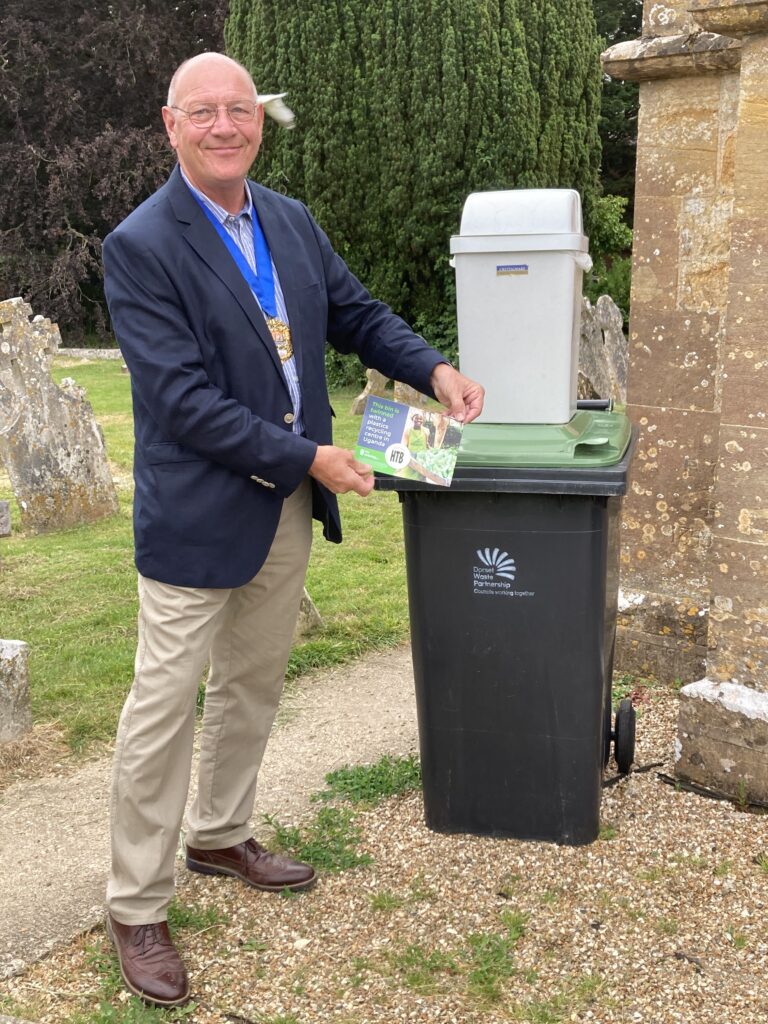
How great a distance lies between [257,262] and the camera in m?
2.79

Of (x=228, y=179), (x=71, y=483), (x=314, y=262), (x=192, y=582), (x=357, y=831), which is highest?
(x=228, y=179)

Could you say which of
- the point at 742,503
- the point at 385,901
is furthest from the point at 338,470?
the point at 742,503

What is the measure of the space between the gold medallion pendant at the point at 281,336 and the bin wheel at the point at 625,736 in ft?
5.51

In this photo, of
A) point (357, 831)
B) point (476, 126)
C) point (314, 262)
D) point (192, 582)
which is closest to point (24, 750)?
point (357, 831)

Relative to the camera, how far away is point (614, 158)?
2302cm

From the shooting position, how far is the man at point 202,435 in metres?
2.55

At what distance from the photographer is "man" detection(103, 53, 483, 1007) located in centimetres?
255

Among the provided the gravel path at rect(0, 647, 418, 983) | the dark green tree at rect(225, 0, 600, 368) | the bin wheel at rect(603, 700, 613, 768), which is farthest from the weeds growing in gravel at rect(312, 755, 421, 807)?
the dark green tree at rect(225, 0, 600, 368)

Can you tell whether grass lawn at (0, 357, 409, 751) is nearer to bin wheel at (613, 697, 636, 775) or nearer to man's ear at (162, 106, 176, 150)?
bin wheel at (613, 697, 636, 775)

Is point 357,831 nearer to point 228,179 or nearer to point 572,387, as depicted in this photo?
point 572,387

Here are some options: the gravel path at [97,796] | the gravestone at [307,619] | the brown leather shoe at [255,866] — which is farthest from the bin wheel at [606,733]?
the gravestone at [307,619]

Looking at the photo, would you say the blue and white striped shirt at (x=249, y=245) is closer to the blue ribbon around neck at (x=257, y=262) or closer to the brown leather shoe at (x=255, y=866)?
the blue ribbon around neck at (x=257, y=262)

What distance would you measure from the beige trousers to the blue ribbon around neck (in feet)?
1.67

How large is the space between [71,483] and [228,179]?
17.9 feet
